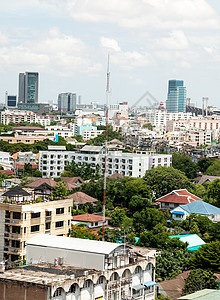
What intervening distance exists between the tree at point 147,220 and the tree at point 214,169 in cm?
1749

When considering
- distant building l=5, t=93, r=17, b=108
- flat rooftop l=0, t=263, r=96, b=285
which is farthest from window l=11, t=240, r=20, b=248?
distant building l=5, t=93, r=17, b=108

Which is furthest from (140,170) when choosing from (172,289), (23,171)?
(172,289)

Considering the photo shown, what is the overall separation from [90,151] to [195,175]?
821 centimetres

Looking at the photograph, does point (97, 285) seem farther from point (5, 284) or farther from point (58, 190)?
point (58, 190)

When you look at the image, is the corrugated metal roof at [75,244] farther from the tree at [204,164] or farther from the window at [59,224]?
the tree at [204,164]

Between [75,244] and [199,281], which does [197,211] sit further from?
[75,244]

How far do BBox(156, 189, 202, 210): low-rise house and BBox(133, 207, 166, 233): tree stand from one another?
5.08m

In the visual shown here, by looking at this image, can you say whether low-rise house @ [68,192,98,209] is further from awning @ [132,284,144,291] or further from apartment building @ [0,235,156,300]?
awning @ [132,284,144,291]

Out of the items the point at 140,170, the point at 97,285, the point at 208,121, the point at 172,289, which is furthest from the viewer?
the point at 208,121

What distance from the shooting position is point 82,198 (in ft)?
93.4

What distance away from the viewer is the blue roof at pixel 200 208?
2641 cm

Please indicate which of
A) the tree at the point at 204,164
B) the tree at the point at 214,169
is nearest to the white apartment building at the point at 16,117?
the tree at the point at 204,164

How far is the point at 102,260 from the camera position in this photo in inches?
500

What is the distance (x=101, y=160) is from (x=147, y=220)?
19111 mm
